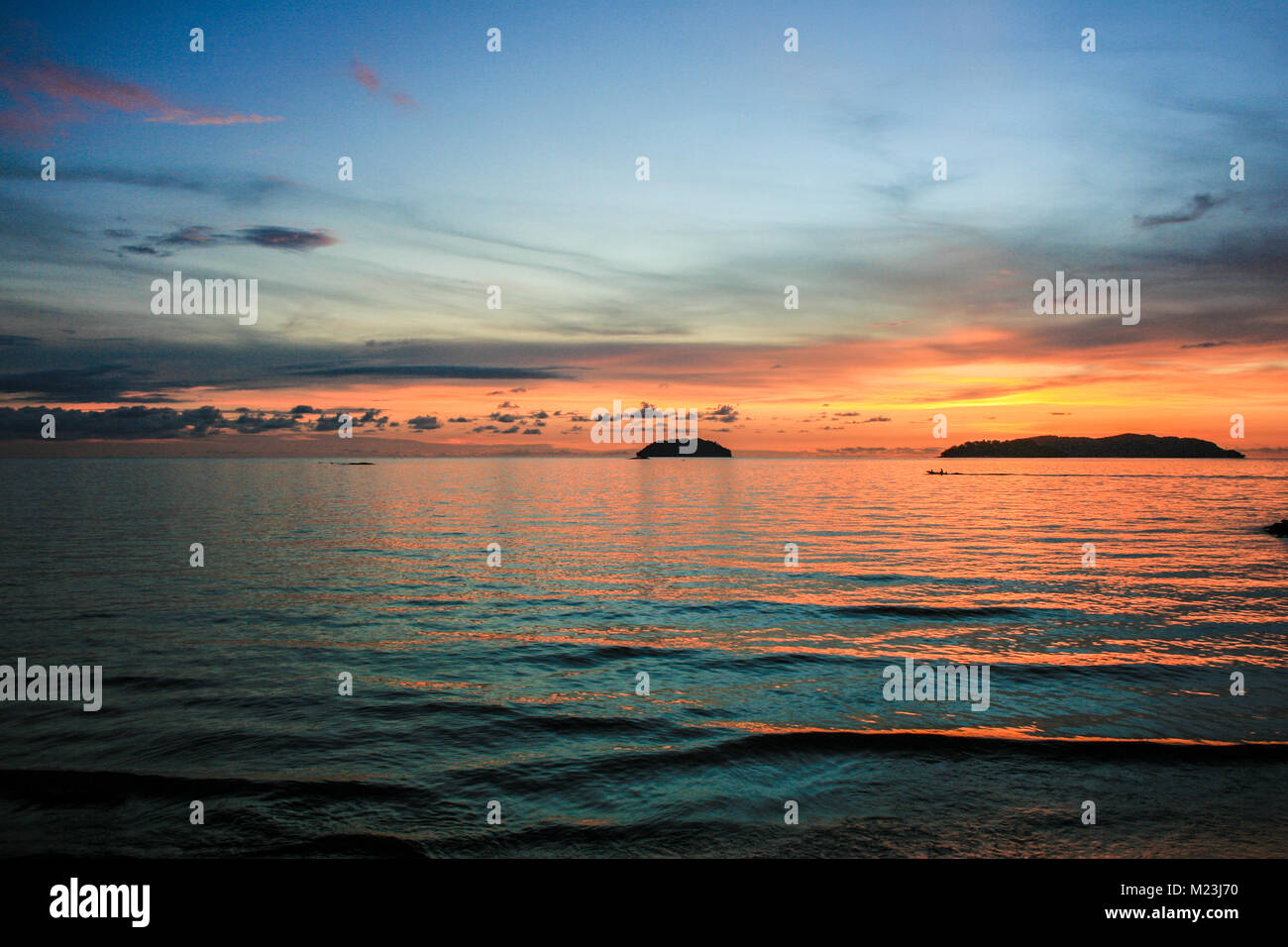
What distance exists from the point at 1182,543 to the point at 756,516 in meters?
34.4

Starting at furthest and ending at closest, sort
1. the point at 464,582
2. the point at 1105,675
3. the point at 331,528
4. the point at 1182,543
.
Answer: the point at 331,528
the point at 1182,543
the point at 464,582
the point at 1105,675

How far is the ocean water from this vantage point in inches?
429

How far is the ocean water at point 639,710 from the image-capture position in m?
10.9

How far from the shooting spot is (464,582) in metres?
32.6

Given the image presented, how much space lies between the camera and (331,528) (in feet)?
184

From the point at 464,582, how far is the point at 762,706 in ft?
64.4

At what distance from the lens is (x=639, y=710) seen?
16266 mm
